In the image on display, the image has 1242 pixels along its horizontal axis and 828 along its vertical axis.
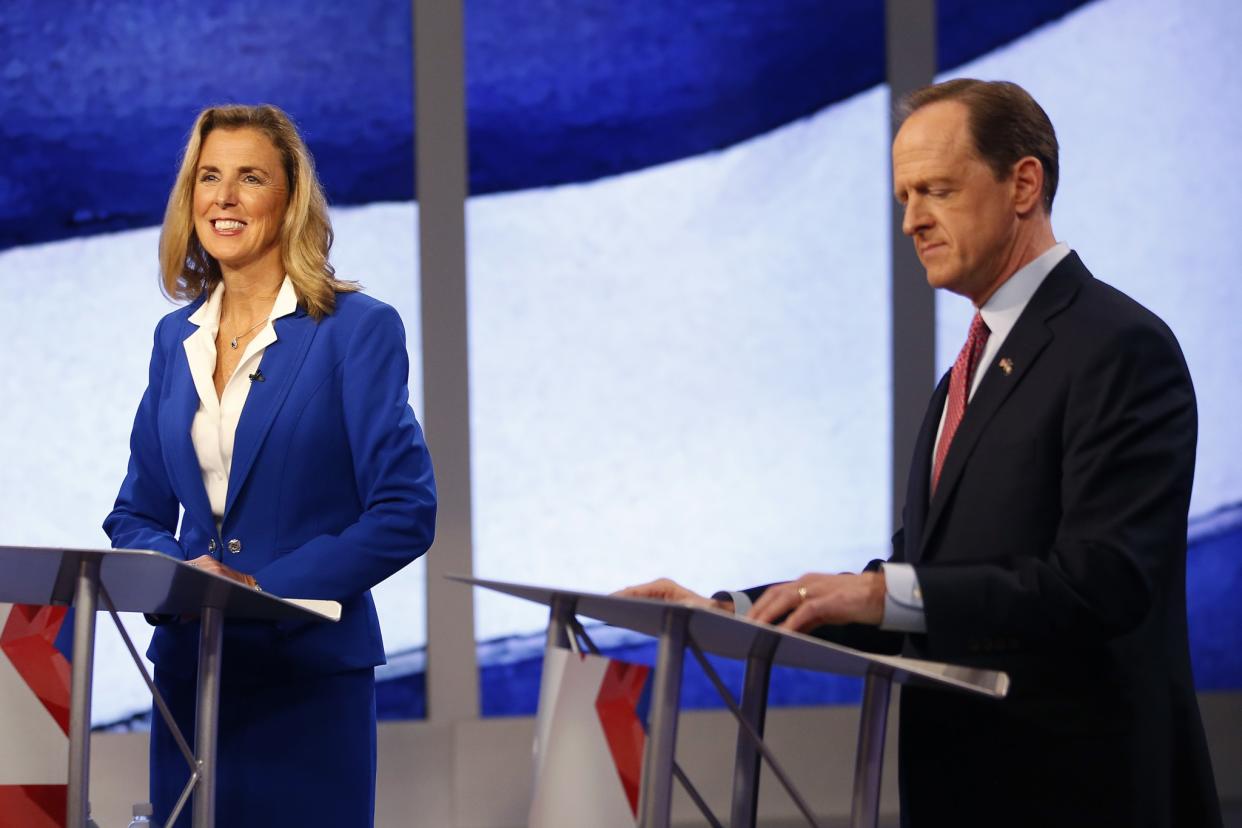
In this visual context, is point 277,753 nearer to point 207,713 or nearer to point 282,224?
point 207,713

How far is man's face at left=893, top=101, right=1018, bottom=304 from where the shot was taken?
6.21ft

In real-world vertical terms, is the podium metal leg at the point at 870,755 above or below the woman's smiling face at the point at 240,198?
below

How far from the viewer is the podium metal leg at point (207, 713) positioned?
2.07 m

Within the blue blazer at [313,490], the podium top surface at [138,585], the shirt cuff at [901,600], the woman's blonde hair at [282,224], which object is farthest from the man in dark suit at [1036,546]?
the woman's blonde hair at [282,224]

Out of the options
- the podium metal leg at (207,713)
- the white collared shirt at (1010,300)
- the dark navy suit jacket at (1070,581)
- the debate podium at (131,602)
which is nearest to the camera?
the dark navy suit jacket at (1070,581)

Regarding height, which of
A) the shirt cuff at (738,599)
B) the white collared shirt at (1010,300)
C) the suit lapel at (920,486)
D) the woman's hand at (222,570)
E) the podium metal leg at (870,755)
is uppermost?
the white collared shirt at (1010,300)

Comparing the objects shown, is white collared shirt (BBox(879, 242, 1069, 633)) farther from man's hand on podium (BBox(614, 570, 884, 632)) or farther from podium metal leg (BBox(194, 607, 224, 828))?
podium metal leg (BBox(194, 607, 224, 828))

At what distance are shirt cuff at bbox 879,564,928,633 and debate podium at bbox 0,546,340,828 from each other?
0.74 metres

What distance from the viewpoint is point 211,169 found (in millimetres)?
2574

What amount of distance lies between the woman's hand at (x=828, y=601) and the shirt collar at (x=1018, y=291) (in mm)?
419

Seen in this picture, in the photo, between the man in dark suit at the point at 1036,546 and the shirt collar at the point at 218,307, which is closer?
the man in dark suit at the point at 1036,546

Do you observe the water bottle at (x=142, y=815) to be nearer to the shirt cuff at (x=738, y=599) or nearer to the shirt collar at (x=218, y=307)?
the shirt collar at (x=218, y=307)

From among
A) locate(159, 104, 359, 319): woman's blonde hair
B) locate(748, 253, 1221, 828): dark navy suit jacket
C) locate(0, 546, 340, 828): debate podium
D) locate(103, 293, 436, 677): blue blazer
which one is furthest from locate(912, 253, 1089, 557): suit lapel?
locate(159, 104, 359, 319): woman's blonde hair

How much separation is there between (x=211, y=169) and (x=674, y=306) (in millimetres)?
2458
